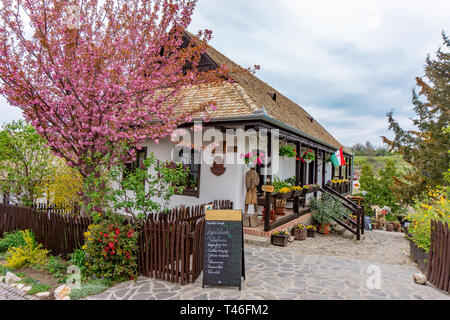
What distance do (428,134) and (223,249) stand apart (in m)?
18.4

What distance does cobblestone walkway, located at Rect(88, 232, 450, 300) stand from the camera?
4.42m

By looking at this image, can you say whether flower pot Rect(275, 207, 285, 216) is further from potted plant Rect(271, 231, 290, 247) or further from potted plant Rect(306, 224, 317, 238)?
potted plant Rect(271, 231, 290, 247)

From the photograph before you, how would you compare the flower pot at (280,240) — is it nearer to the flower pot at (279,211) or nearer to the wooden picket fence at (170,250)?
the flower pot at (279,211)

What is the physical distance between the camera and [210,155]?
8.62 metres

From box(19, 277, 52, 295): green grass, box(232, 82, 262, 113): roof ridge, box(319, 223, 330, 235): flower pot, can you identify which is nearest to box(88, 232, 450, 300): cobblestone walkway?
box(19, 277, 52, 295): green grass

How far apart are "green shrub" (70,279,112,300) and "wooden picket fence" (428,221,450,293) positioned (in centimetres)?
603

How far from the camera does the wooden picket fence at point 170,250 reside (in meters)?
4.82

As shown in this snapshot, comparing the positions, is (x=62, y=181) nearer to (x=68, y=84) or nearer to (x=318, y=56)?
(x=68, y=84)

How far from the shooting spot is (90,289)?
4.41m

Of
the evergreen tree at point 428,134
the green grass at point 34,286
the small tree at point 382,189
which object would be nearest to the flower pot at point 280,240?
the green grass at point 34,286

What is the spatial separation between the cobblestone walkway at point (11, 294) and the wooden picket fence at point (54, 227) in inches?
51.0

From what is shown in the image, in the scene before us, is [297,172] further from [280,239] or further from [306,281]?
[306,281]
